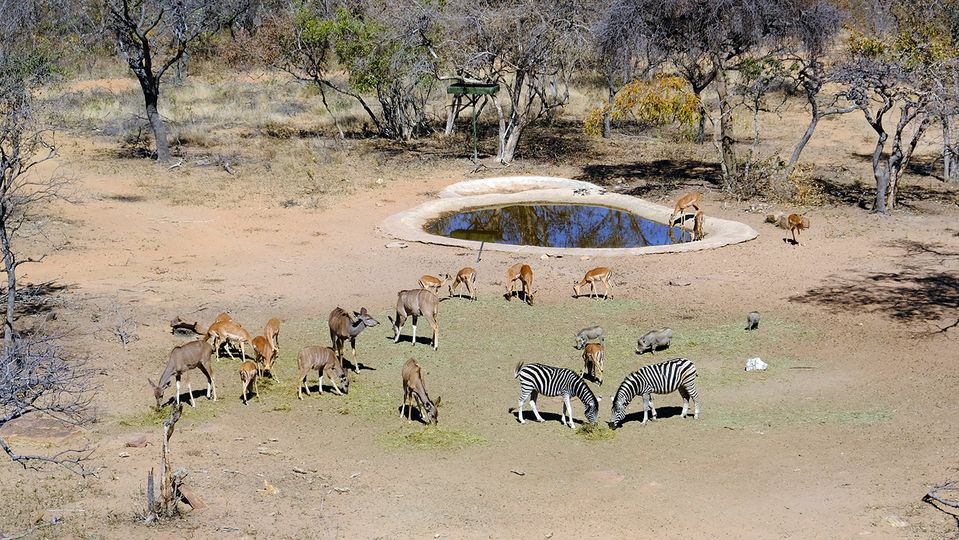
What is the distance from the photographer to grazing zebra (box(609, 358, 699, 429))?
13.6 m

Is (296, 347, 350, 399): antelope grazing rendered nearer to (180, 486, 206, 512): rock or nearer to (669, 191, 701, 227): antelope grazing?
(180, 486, 206, 512): rock

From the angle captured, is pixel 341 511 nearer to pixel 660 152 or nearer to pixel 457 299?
pixel 457 299

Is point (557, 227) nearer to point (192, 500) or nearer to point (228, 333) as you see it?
point (228, 333)

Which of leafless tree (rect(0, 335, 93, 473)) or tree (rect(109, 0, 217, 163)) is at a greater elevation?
tree (rect(109, 0, 217, 163))

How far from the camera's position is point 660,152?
111ft

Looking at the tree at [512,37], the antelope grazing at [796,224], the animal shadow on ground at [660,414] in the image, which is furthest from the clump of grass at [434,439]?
the tree at [512,37]

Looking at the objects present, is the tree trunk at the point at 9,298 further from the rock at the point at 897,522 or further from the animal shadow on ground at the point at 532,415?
the rock at the point at 897,522

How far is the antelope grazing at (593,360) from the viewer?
15.2m

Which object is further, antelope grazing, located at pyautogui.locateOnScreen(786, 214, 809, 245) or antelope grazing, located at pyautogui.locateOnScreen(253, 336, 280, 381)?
antelope grazing, located at pyautogui.locateOnScreen(786, 214, 809, 245)

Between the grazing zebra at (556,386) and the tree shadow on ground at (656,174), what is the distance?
15.1 m

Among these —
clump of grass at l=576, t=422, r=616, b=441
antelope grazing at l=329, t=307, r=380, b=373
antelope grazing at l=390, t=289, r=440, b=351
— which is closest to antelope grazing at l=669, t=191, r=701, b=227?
antelope grazing at l=390, t=289, r=440, b=351

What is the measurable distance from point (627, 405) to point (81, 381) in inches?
303


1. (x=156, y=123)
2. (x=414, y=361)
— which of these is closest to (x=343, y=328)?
(x=414, y=361)

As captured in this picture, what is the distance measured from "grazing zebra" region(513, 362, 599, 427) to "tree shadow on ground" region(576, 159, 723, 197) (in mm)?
15106
